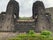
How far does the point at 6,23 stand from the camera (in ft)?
61.9

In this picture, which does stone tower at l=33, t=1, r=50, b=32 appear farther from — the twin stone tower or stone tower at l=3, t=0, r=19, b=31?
stone tower at l=3, t=0, r=19, b=31

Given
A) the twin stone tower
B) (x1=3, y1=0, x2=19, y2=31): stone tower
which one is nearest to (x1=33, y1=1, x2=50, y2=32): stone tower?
the twin stone tower

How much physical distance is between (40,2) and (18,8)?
172cm

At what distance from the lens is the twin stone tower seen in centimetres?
1820

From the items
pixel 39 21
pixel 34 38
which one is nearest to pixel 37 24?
pixel 39 21

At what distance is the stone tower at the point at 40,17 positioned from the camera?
725 inches

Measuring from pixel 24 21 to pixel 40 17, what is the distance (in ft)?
3.91

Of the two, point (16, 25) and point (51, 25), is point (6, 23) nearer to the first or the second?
point (16, 25)

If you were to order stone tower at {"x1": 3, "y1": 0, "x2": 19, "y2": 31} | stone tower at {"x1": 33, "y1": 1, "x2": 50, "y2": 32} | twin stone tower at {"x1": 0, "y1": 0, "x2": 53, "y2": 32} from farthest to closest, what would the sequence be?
stone tower at {"x1": 3, "y1": 0, "x2": 19, "y2": 31} → stone tower at {"x1": 33, "y1": 1, "x2": 50, "y2": 32} → twin stone tower at {"x1": 0, "y1": 0, "x2": 53, "y2": 32}

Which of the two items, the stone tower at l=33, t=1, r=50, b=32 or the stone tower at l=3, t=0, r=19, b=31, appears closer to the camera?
the stone tower at l=33, t=1, r=50, b=32

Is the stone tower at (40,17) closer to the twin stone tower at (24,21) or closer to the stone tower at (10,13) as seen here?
the twin stone tower at (24,21)

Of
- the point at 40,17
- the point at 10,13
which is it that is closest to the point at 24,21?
the point at 40,17

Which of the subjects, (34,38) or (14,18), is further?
(14,18)

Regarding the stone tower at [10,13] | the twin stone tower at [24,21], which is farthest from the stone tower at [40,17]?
the stone tower at [10,13]
